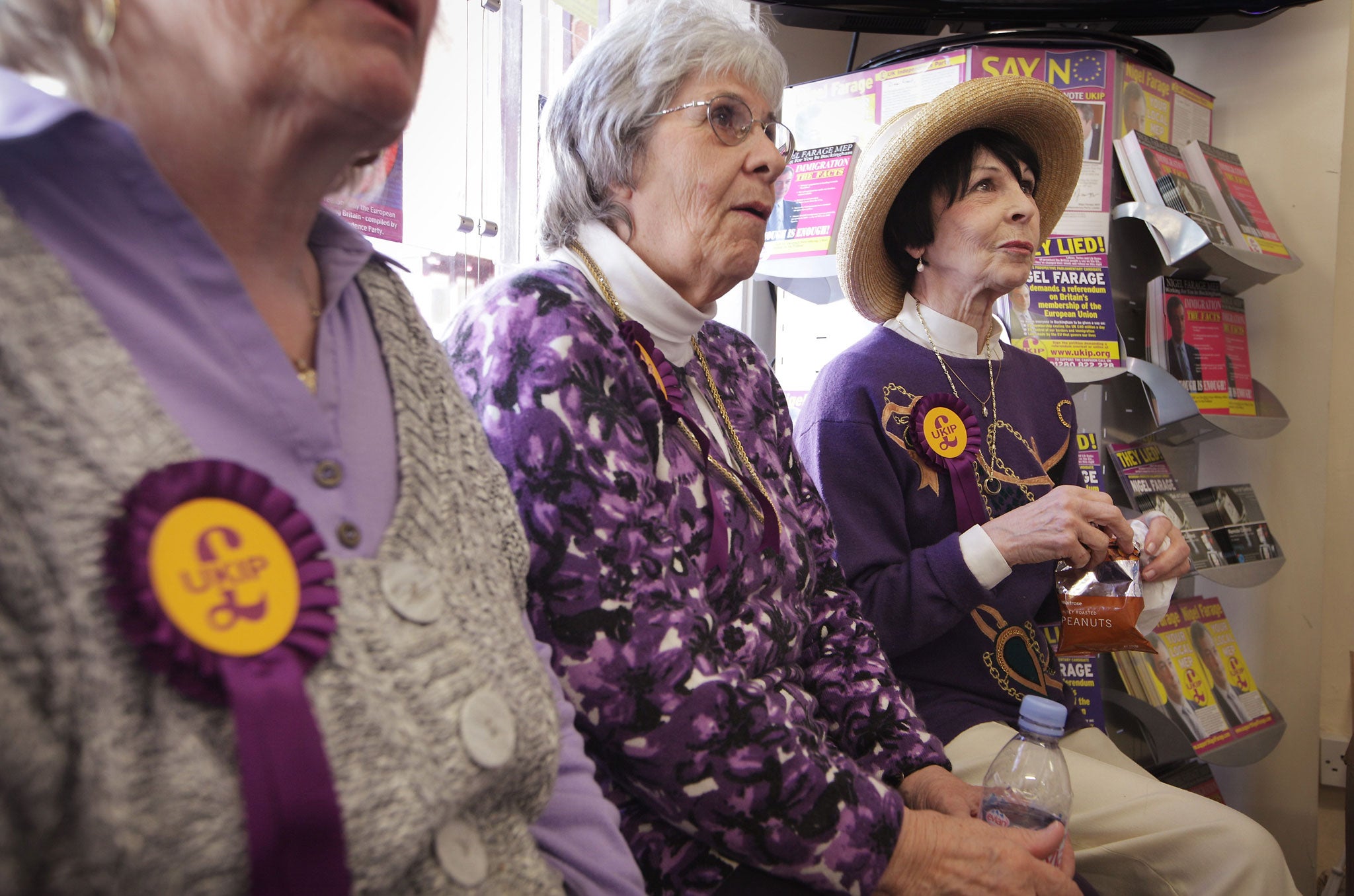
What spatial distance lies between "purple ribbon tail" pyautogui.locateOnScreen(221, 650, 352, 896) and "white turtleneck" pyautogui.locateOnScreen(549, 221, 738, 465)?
0.73 metres

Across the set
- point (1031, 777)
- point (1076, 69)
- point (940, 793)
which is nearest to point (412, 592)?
point (940, 793)

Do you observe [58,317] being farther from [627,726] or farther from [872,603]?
[872,603]

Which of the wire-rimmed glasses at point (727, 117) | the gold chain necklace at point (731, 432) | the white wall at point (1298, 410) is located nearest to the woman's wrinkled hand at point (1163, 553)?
the gold chain necklace at point (731, 432)

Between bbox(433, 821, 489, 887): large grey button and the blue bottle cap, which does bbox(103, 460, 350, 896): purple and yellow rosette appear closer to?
bbox(433, 821, 489, 887): large grey button

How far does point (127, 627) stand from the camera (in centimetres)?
46

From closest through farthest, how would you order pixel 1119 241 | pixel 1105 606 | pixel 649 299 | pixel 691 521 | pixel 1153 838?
pixel 691 521 < pixel 649 299 < pixel 1153 838 < pixel 1105 606 < pixel 1119 241

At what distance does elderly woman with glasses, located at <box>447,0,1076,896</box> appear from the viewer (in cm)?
88

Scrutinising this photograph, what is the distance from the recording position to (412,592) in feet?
1.97

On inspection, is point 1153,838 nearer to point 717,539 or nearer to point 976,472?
point 976,472

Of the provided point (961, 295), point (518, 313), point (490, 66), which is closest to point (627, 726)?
point (518, 313)

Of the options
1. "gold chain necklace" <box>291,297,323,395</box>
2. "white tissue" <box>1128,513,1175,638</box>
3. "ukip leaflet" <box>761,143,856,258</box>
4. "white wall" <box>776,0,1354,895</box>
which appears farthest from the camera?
"white wall" <box>776,0,1354,895</box>

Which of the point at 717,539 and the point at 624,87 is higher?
the point at 624,87

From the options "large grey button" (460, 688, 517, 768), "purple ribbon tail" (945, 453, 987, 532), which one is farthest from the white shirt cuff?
"large grey button" (460, 688, 517, 768)

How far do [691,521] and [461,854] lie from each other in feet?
1.70
